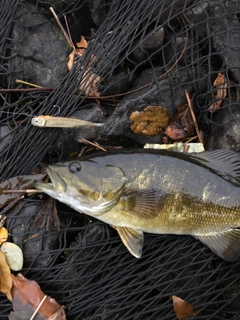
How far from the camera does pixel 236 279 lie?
431 centimetres

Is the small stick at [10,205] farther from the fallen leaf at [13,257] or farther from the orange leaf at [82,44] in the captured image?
the orange leaf at [82,44]

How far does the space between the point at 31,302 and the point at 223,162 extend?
2.39 meters

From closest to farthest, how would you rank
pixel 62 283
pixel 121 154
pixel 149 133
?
1. pixel 121 154
2. pixel 62 283
3. pixel 149 133

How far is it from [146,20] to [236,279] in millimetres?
3062

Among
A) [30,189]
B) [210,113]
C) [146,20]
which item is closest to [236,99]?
[210,113]

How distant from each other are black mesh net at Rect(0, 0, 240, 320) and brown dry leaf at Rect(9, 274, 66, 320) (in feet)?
0.40

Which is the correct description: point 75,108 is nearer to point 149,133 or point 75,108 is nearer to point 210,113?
point 149,133

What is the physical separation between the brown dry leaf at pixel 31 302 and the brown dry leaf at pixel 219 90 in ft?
8.83

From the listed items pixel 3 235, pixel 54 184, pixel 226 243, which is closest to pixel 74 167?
pixel 54 184

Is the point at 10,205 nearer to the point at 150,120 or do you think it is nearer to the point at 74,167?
the point at 74,167

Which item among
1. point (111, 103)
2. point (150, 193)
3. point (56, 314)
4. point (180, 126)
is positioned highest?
point (111, 103)

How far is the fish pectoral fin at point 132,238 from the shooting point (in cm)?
419

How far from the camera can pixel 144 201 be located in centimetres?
405

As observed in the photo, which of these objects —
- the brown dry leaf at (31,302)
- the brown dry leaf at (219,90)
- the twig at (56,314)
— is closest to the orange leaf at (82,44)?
the brown dry leaf at (219,90)
